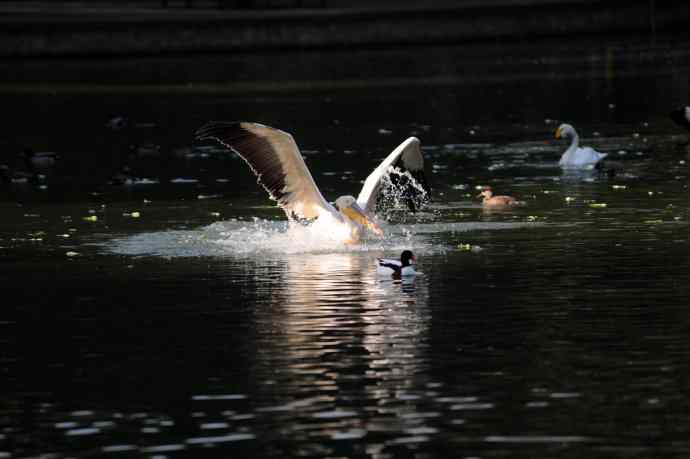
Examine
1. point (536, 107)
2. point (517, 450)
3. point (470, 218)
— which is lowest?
point (517, 450)

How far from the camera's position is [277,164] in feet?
72.7

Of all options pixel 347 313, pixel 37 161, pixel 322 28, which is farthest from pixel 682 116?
pixel 322 28

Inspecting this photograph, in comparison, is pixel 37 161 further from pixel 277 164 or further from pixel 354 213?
pixel 354 213

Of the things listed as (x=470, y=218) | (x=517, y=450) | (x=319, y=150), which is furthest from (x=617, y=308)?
(x=319, y=150)

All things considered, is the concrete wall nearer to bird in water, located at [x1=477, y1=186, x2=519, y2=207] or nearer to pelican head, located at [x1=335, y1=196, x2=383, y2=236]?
bird in water, located at [x1=477, y1=186, x2=519, y2=207]

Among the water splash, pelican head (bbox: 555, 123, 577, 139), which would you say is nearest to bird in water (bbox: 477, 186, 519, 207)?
the water splash

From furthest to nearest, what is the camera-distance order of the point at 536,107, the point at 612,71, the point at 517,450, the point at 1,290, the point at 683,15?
the point at 683,15, the point at 612,71, the point at 536,107, the point at 1,290, the point at 517,450

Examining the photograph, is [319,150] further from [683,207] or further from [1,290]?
[1,290]

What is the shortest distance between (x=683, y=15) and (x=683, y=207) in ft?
160

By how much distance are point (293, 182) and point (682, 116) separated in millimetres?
16917

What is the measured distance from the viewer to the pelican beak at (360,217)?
2180 cm

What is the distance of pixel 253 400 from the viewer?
13469 millimetres

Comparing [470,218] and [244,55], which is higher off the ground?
[244,55]

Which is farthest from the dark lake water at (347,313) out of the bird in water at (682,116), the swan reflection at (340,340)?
the bird in water at (682,116)
